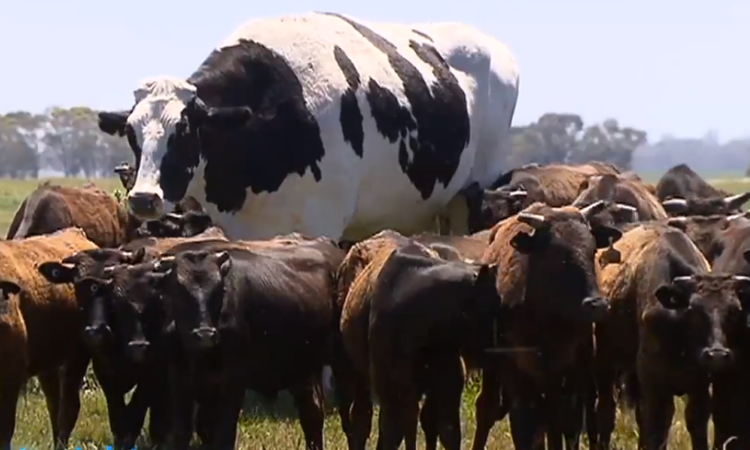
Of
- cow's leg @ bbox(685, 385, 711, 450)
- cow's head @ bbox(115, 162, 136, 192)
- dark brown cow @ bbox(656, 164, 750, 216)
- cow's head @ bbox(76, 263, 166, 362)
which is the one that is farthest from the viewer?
dark brown cow @ bbox(656, 164, 750, 216)

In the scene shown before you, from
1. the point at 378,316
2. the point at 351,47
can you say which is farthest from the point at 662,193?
the point at 378,316

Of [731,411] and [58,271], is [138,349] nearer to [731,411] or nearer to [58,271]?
[58,271]

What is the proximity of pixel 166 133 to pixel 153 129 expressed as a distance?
123 mm

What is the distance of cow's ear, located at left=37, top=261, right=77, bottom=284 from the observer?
423 inches

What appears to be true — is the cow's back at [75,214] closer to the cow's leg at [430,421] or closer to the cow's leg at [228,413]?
the cow's leg at [228,413]

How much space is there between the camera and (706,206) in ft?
49.2

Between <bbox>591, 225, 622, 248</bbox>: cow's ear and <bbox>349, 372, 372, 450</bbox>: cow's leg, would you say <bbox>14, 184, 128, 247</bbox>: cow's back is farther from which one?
<bbox>591, 225, 622, 248</bbox>: cow's ear

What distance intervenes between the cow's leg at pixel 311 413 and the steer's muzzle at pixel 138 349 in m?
1.42

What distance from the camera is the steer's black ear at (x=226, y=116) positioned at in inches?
539

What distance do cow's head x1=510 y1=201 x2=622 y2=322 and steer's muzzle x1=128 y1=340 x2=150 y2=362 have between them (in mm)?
2617

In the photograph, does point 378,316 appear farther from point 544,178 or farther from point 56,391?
point 544,178

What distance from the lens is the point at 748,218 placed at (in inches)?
486

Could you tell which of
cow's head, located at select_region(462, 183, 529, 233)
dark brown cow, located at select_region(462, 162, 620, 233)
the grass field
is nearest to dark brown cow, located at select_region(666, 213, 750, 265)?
the grass field

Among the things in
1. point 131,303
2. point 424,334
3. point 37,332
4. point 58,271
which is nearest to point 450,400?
point 424,334
